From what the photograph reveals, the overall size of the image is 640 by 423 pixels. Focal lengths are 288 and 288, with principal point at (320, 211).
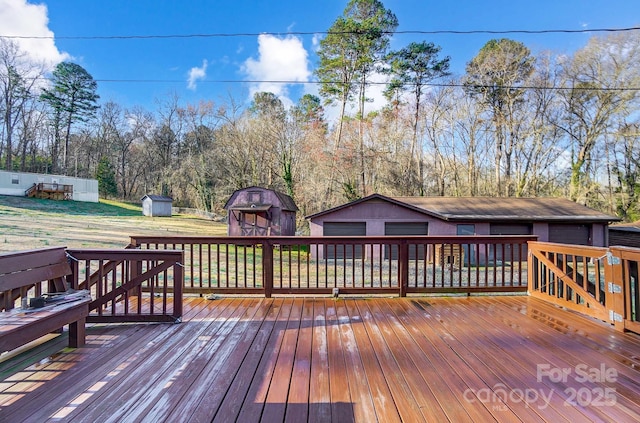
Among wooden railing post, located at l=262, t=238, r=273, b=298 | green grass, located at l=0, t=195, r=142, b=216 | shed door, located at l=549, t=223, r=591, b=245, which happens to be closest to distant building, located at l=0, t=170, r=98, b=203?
green grass, located at l=0, t=195, r=142, b=216

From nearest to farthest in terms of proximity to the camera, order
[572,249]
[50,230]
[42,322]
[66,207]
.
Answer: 1. [42,322]
2. [572,249]
3. [50,230]
4. [66,207]

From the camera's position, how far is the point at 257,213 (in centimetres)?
1512

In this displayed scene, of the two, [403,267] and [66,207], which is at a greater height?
[66,207]

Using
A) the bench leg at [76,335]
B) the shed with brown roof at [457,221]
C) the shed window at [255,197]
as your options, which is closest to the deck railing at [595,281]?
the bench leg at [76,335]

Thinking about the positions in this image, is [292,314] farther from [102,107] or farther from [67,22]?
[102,107]

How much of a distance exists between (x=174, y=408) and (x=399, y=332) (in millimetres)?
1902

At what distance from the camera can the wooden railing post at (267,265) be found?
378 centimetres

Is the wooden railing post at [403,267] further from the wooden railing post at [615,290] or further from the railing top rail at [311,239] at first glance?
the wooden railing post at [615,290]

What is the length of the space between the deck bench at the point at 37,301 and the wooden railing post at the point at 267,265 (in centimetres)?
183

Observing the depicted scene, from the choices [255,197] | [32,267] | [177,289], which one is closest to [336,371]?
[177,289]

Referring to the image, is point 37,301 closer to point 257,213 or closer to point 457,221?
point 457,221

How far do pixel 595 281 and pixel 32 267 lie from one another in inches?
218

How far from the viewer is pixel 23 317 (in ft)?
6.50

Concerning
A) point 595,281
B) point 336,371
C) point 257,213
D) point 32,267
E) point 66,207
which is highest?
point 66,207
